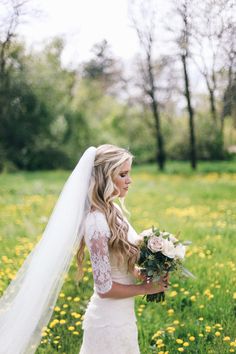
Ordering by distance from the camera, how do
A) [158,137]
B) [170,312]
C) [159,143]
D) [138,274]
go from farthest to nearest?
[159,143], [158,137], [170,312], [138,274]

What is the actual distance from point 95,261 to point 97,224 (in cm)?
19

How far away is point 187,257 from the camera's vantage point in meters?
5.34

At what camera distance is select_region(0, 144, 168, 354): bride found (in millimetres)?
2771

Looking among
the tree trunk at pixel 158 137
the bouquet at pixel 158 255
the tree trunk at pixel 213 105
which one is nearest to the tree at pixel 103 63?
the tree trunk at pixel 158 137

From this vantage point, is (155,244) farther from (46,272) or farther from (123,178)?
(46,272)

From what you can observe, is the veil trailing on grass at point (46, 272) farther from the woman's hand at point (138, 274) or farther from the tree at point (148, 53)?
the tree at point (148, 53)

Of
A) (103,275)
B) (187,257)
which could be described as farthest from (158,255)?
(187,257)

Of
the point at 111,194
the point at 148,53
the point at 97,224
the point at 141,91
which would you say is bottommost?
the point at 97,224

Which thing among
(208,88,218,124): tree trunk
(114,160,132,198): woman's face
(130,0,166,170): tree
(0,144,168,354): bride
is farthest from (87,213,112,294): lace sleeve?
(208,88,218,124): tree trunk

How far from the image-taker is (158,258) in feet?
9.24

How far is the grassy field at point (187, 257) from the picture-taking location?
12.9ft

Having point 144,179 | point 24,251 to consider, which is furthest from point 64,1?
point 144,179

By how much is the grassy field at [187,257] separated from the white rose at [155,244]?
3.67ft

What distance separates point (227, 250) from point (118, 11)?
106 inches
